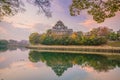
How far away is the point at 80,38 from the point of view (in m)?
24.8

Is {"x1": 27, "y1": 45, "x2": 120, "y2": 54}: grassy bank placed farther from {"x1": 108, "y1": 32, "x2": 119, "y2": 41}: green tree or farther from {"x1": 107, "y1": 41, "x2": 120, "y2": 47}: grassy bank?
{"x1": 108, "y1": 32, "x2": 119, "y2": 41}: green tree

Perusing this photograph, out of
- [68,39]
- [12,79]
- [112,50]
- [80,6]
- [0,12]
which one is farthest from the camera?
[68,39]

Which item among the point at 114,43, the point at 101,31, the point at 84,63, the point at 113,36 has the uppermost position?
the point at 101,31

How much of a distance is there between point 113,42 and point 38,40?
9865 millimetres

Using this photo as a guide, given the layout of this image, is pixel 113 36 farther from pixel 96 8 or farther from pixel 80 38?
pixel 96 8

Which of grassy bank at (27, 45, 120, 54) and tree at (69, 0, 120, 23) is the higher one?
tree at (69, 0, 120, 23)

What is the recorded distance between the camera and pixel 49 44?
27250mm

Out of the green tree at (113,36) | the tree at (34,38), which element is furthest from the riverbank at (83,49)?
the green tree at (113,36)

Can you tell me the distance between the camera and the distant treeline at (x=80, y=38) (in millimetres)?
21781

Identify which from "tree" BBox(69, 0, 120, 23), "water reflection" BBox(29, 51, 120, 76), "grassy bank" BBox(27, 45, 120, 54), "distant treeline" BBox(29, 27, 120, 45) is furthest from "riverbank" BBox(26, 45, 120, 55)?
"tree" BBox(69, 0, 120, 23)

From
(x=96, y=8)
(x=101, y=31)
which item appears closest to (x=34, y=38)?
(x=101, y=31)

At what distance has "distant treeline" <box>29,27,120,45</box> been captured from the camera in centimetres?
2178

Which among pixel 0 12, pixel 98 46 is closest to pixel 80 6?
pixel 0 12

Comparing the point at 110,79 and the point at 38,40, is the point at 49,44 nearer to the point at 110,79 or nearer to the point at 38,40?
the point at 38,40
